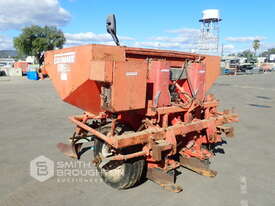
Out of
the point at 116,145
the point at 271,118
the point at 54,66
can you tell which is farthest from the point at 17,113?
the point at 271,118

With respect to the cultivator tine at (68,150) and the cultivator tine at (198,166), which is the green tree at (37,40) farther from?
the cultivator tine at (198,166)

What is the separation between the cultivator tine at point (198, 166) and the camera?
11.9 ft

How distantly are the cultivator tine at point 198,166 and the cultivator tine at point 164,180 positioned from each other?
25.9 inches

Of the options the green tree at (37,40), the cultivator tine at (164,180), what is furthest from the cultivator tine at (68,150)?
the green tree at (37,40)

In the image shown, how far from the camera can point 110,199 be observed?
9.84 feet

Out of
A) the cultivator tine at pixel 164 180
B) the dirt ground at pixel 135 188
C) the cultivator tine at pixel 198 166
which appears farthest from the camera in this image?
the cultivator tine at pixel 198 166

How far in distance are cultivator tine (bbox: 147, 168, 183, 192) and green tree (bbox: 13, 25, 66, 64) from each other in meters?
40.0

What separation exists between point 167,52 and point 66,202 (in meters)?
2.47

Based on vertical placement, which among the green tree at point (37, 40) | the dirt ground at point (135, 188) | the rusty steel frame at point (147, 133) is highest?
the green tree at point (37, 40)

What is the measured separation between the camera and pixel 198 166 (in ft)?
Result: 12.2

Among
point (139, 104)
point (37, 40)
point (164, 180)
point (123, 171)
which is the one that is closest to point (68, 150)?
point (123, 171)

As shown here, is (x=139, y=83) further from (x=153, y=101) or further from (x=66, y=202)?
(x=66, y=202)

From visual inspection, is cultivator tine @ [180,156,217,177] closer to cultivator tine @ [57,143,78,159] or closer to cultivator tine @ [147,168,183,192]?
cultivator tine @ [147,168,183,192]

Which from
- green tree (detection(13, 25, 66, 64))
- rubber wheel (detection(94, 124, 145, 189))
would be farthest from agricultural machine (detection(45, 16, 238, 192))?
green tree (detection(13, 25, 66, 64))
